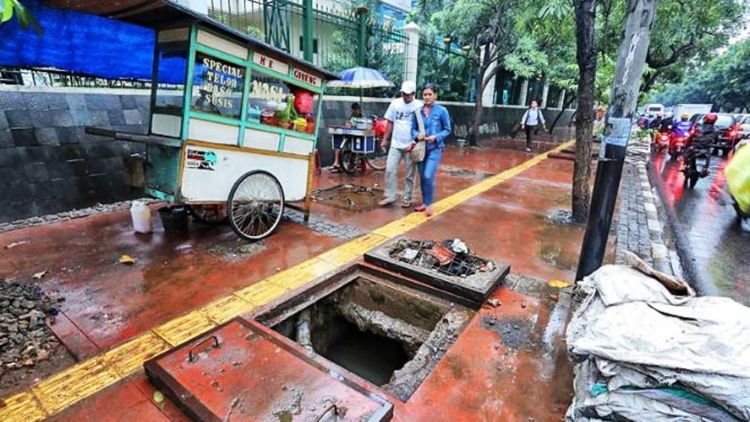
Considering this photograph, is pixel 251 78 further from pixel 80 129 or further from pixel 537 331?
pixel 537 331

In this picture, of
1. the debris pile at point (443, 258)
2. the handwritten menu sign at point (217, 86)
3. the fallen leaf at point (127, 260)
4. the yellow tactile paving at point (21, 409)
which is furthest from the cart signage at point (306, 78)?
the yellow tactile paving at point (21, 409)

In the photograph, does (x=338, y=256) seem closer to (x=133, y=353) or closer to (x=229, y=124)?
(x=229, y=124)

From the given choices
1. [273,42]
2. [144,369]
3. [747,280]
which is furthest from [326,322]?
[273,42]

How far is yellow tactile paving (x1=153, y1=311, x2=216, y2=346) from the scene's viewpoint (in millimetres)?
2643

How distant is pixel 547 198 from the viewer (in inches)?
270

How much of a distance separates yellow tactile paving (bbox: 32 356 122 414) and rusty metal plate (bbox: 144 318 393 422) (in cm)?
28

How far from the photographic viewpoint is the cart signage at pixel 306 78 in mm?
4449

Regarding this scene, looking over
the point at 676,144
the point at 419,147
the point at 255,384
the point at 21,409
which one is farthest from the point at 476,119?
the point at 21,409

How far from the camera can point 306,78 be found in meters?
4.57

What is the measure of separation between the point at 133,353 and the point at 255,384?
980mm

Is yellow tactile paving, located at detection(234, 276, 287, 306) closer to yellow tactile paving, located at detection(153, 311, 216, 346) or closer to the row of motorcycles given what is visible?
yellow tactile paving, located at detection(153, 311, 216, 346)

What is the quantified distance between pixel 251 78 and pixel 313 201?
247cm

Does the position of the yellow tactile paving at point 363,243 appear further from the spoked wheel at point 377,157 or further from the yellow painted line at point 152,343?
the spoked wheel at point 377,157

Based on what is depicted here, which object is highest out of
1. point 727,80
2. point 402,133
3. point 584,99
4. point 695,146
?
point 727,80
